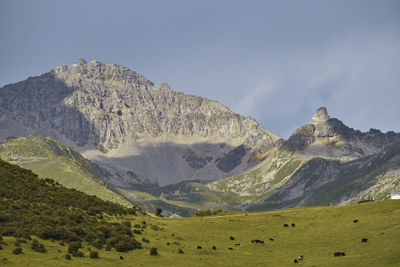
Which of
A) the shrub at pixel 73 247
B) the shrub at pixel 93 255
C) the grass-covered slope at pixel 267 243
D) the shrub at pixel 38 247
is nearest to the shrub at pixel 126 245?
the grass-covered slope at pixel 267 243

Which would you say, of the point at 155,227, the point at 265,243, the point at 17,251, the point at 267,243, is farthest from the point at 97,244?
the point at 267,243

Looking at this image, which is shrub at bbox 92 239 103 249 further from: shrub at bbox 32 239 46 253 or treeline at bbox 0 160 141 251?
shrub at bbox 32 239 46 253

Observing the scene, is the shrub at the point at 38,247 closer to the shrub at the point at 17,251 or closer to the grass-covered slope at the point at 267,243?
the grass-covered slope at the point at 267,243

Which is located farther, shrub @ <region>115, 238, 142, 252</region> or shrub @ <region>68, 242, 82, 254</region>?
shrub @ <region>115, 238, 142, 252</region>

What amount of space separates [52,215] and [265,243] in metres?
38.9

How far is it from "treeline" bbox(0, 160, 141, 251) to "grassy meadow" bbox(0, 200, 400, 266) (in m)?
2.61

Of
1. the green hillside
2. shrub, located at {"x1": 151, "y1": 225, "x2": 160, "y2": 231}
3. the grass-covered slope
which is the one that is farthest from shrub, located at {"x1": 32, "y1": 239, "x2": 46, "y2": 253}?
shrub, located at {"x1": 151, "y1": 225, "x2": 160, "y2": 231}

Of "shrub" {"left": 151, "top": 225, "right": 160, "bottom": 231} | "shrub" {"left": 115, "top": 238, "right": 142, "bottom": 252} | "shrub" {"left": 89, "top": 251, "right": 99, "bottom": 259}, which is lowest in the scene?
"shrub" {"left": 89, "top": 251, "right": 99, "bottom": 259}

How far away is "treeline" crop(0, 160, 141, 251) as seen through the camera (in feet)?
207

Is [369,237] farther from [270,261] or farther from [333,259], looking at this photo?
[270,261]

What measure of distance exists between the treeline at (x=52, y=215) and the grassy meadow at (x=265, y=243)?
2.61 meters

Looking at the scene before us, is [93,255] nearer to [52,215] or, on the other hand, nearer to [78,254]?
[78,254]

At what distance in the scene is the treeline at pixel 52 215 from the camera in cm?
6297

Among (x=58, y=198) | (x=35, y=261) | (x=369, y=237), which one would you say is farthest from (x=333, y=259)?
(x=58, y=198)
